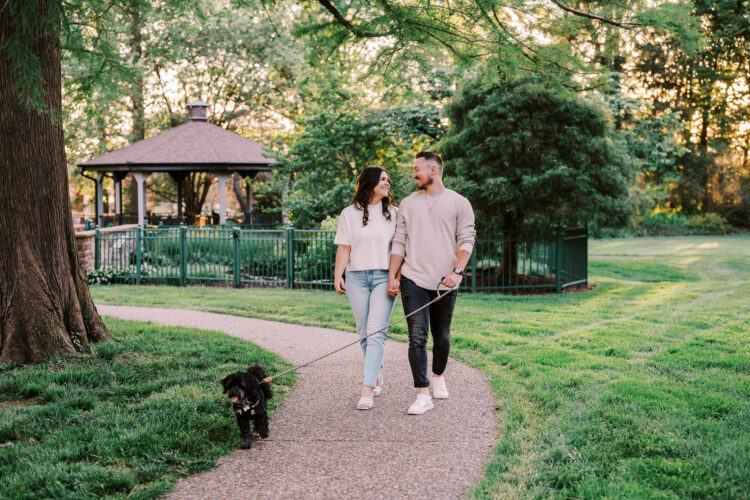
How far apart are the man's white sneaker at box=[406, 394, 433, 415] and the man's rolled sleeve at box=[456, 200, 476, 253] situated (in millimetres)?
1160

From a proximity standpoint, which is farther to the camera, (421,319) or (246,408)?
(421,319)

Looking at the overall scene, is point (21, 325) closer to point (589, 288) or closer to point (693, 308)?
point (693, 308)

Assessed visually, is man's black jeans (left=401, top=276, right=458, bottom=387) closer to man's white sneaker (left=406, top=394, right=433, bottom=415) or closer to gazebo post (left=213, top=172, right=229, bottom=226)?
man's white sneaker (left=406, top=394, right=433, bottom=415)

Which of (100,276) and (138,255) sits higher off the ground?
(138,255)

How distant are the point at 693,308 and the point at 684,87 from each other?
3668 centimetres

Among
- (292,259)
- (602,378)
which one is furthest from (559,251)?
(602,378)

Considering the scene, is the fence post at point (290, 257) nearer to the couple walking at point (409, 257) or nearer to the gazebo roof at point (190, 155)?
the couple walking at point (409, 257)

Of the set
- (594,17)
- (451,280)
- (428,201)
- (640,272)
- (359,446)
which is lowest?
(359,446)

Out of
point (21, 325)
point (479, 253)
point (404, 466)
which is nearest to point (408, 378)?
point (404, 466)

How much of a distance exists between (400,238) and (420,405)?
127 cm

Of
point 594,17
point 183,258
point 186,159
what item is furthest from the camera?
point 186,159

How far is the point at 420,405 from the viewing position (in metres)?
5.00

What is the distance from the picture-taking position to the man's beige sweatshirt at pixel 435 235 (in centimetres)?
498

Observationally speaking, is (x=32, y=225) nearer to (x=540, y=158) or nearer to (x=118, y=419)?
(x=118, y=419)
